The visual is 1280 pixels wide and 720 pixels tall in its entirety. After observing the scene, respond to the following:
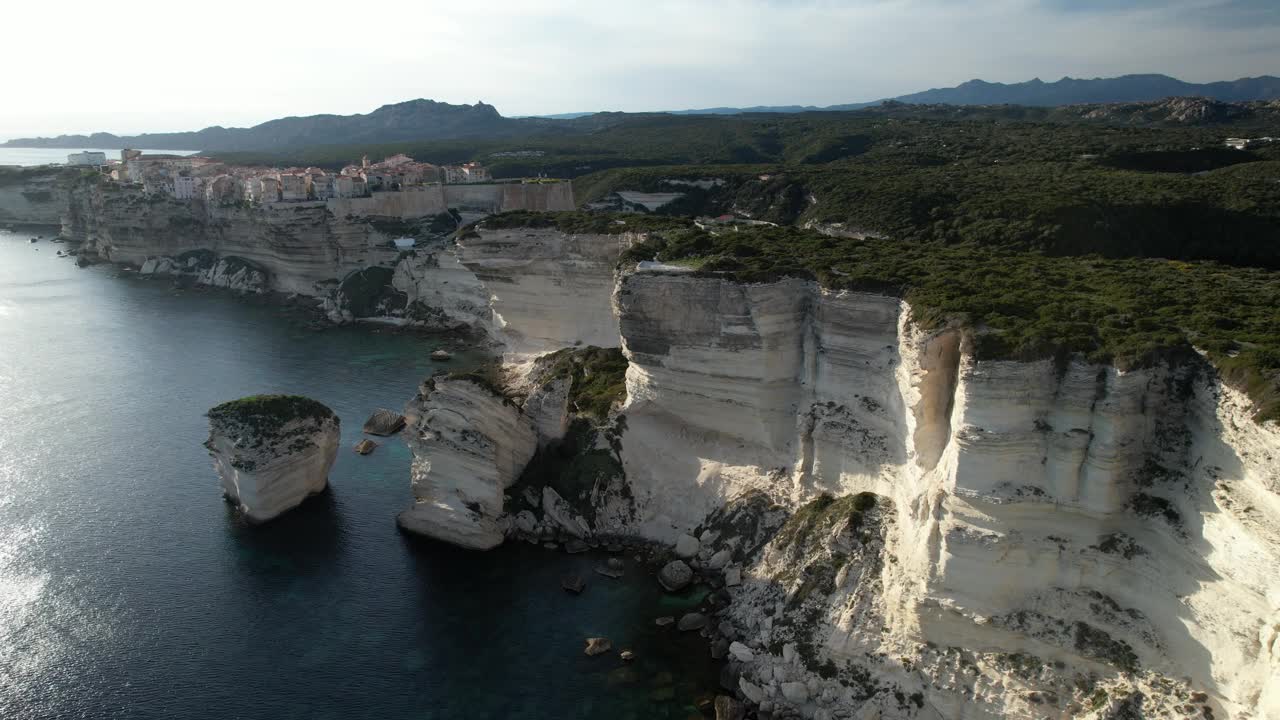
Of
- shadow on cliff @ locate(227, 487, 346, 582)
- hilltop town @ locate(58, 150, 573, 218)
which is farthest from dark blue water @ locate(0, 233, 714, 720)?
hilltop town @ locate(58, 150, 573, 218)

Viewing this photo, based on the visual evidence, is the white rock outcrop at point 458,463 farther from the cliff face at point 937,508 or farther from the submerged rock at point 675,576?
the submerged rock at point 675,576

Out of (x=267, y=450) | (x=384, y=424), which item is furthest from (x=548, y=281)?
(x=267, y=450)

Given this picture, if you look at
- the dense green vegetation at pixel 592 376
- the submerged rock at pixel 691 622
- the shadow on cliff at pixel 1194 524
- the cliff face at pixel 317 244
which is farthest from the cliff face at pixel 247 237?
the shadow on cliff at pixel 1194 524

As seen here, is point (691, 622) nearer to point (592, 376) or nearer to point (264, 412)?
point (592, 376)

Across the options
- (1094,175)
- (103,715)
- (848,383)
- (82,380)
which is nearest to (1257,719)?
(848,383)

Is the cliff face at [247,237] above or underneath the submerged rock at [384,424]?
above

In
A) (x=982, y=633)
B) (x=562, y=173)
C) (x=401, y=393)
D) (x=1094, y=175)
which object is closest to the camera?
(x=982, y=633)

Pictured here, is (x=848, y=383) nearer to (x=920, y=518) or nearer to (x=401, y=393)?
(x=920, y=518)
